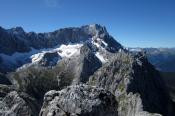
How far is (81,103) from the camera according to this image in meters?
18.0

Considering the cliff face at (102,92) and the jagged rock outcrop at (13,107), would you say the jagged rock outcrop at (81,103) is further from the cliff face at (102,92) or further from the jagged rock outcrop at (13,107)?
the jagged rock outcrop at (13,107)

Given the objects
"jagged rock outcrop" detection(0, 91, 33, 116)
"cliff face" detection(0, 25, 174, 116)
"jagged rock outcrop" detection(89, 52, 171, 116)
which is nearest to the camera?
"cliff face" detection(0, 25, 174, 116)

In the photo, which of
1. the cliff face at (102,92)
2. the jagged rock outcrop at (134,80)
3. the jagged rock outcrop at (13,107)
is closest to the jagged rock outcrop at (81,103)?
the cliff face at (102,92)

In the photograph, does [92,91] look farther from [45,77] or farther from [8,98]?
[45,77]

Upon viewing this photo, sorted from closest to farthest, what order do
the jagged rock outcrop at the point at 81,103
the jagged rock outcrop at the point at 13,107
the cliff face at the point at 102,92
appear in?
the jagged rock outcrop at the point at 81,103 → the cliff face at the point at 102,92 → the jagged rock outcrop at the point at 13,107

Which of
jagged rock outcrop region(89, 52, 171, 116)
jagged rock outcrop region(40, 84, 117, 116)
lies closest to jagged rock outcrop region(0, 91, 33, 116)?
jagged rock outcrop region(40, 84, 117, 116)

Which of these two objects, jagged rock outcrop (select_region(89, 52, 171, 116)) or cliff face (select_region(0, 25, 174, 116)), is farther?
jagged rock outcrop (select_region(89, 52, 171, 116))

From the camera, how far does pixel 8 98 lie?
21625 mm

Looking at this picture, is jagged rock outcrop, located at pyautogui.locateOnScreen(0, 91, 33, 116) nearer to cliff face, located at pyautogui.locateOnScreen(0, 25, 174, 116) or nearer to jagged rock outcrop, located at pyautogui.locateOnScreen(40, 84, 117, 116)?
cliff face, located at pyautogui.locateOnScreen(0, 25, 174, 116)

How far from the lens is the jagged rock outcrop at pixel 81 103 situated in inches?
700

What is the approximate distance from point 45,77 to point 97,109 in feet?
546

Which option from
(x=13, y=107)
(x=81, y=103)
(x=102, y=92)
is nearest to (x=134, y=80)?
(x=13, y=107)

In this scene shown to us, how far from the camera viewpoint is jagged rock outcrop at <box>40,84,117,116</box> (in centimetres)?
1778

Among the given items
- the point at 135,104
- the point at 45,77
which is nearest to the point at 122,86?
the point at 135,104
